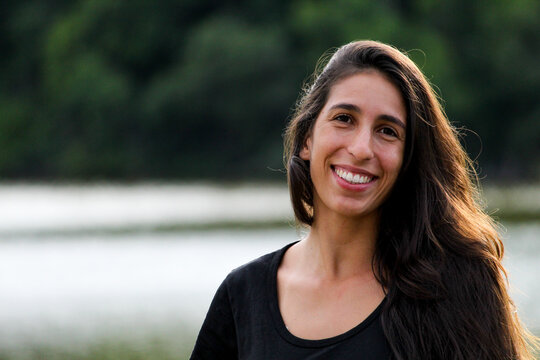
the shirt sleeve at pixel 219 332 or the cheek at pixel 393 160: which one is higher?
the cheek at pixel 393 160

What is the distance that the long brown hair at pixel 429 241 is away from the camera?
7.77 ft

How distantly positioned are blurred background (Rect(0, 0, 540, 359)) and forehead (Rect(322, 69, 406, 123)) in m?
17.6

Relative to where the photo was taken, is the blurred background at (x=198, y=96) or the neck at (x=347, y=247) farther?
the blurred background at (x=198, y=96)

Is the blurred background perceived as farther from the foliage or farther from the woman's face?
the woman's face

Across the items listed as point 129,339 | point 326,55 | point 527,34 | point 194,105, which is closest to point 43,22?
point 194,105

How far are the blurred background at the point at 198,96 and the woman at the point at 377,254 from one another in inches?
689

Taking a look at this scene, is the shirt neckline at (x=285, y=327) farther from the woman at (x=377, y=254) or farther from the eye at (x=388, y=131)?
the eye at (x=388, y=131)

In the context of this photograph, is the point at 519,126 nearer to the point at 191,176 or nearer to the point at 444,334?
the point at 191,176

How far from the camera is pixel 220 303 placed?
8.63 feet

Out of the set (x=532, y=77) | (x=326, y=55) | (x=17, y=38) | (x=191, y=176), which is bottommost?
(x=326, y=55)

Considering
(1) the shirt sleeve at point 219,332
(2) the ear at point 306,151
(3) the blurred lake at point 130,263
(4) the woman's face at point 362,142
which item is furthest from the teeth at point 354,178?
(3) the blurred lake at point 130,263

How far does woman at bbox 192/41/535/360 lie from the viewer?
238cm

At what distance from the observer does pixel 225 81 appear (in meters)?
37.0

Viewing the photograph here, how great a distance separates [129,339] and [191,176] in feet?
88.3
